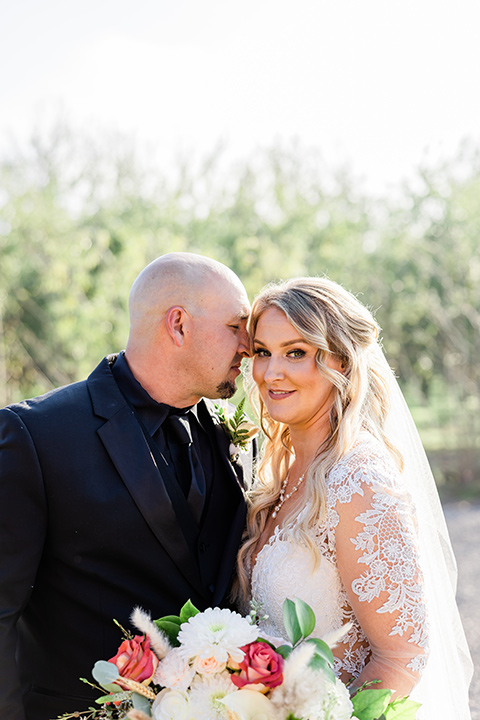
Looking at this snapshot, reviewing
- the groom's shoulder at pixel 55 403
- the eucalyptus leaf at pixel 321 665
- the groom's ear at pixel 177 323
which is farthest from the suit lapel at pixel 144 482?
the eucalyptus leaf at pixel 321 665

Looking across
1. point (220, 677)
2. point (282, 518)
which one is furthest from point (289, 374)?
point (220, 677)

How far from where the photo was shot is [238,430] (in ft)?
10.3

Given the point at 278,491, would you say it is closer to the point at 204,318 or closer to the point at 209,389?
the point at 209,389

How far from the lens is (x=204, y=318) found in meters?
2.92

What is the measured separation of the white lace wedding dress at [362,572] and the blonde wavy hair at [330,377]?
8 centimetres

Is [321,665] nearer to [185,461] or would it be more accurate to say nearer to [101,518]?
[101,518]

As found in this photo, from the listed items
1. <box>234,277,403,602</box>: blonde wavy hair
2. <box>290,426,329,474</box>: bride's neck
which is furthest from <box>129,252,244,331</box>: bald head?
<box>290,426,329,474</box>: bride's neck

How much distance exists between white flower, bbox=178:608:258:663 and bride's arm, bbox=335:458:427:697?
674 mm

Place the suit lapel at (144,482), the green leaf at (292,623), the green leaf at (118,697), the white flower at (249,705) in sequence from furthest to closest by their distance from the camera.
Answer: the suit lapel at (144,482)
the green leaf at (292,623)
the green leaf at (118,697)
the white flower at (249,705)

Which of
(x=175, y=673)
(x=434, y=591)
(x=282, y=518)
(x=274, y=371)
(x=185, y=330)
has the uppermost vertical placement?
(x=185, y=330)

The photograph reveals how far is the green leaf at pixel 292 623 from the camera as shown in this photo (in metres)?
1.85

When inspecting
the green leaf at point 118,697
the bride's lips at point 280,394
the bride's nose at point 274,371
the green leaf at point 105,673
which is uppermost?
the bride's nose at point 274,371

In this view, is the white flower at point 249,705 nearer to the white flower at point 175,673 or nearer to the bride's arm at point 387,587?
the white flower at point 175,673

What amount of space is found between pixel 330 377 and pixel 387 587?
2.77 feet
